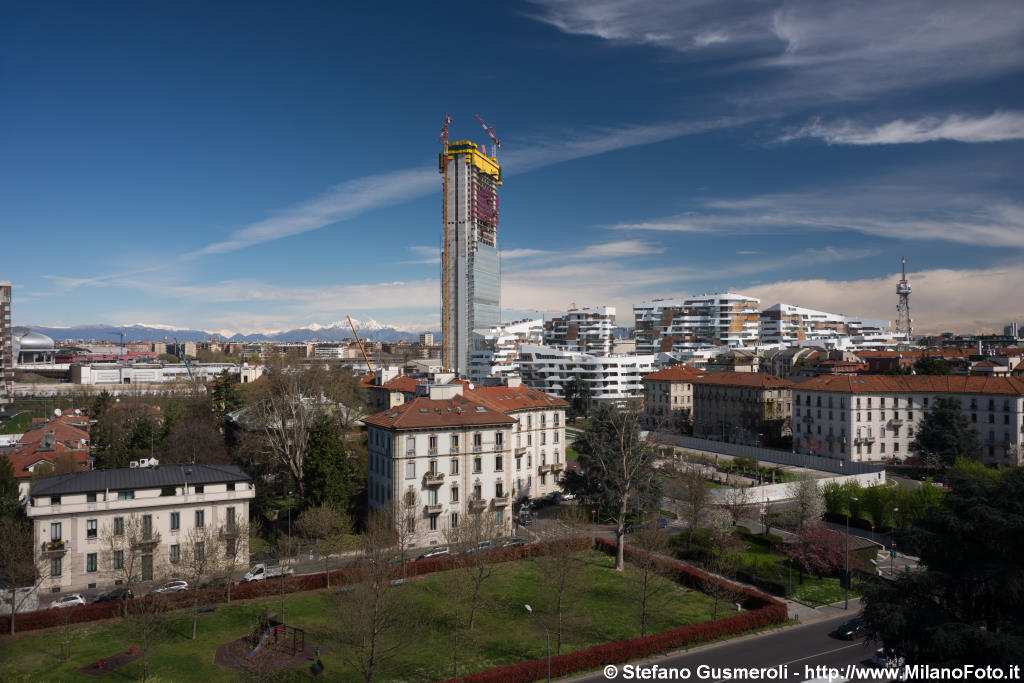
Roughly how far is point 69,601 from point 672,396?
9873 centimetres

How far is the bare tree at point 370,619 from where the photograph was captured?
3133cm

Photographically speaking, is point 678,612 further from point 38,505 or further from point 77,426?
point 77,426

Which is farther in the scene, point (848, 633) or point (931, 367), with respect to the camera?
point (931, 367)

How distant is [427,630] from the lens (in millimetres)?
38312

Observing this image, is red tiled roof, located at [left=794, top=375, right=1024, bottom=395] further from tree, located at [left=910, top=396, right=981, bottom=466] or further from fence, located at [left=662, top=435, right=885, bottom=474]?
fence, located at [left=662, top=435, right=885, bottom=474]

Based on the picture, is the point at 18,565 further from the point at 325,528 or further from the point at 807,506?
the point at 807,506

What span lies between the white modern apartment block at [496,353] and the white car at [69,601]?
12148cm

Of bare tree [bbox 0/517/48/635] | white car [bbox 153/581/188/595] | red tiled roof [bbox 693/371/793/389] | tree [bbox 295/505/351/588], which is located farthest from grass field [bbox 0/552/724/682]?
red tiled roof [bbox 693/371/793/389]

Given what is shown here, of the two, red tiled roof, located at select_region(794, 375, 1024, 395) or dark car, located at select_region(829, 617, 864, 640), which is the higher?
red tiled roof, located at select_region(794, 375, 1024, 395)

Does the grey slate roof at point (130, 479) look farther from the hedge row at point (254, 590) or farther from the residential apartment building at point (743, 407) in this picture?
the residential apartment building at point (743, 407)

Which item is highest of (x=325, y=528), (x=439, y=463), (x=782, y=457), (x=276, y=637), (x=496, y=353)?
(x=496, y=353)

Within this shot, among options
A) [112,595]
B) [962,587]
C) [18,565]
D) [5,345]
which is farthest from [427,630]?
[5,345]

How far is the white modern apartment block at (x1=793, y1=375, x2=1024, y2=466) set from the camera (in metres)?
85.8

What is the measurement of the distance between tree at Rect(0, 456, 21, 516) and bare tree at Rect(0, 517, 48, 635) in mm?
1839
